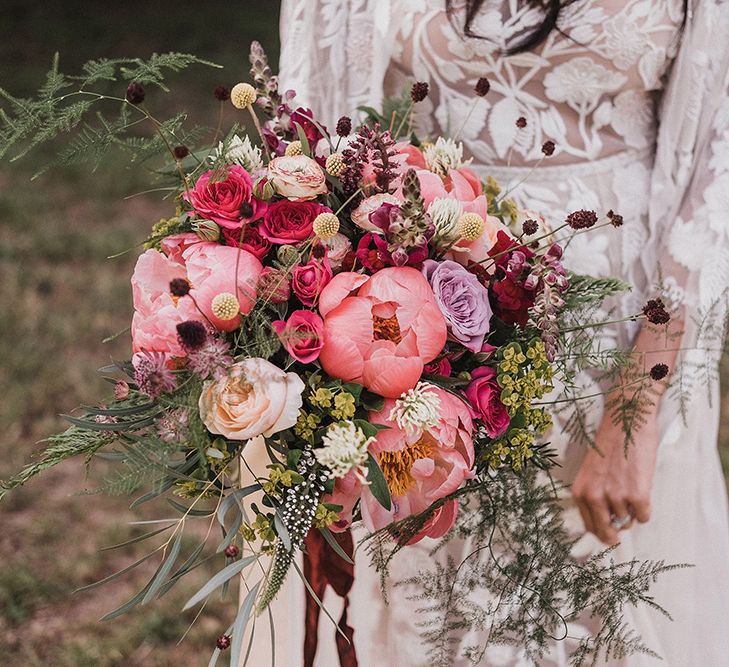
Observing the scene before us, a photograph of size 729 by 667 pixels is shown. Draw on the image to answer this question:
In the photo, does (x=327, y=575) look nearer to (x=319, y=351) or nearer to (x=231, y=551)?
(x=231, y=551)

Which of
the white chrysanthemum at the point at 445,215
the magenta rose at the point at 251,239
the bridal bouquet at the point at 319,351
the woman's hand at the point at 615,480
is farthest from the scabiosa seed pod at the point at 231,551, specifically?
the woman's hand at the point at 615,480

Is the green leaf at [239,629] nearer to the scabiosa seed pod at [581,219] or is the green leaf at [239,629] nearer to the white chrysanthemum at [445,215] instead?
the white chrysanthemum at [445,215]

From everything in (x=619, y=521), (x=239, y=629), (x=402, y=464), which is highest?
(x=402, y=464)

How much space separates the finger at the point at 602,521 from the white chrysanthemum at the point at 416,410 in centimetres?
62

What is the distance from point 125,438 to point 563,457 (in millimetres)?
879

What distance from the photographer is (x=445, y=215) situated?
1089 millimetres

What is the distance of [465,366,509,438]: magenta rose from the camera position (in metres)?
1.09

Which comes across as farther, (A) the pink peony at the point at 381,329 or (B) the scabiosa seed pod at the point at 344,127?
(B) the scabiosa seed pod at the point at 344,127

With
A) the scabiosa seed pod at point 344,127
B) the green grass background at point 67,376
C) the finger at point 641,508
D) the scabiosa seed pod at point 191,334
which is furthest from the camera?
the green grass background at point 67,376

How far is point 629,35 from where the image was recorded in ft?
5.20

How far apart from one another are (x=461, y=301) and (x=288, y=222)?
0.23 m

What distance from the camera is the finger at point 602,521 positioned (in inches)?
60.1

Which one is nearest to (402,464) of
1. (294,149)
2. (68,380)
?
(294,149)

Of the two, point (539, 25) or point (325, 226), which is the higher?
point (539, 25)
